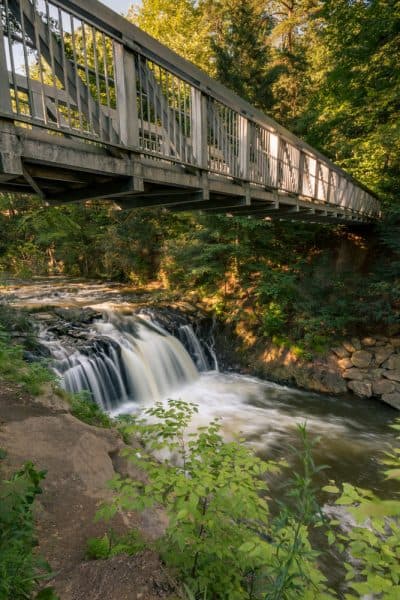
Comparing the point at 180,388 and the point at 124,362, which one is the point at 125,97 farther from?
the point at 180,388

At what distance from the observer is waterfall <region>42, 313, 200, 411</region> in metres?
7.78

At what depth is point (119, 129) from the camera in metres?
3.04

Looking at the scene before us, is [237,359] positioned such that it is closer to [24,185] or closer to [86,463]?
[86,463]

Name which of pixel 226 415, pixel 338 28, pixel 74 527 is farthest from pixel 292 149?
pixel 74 527

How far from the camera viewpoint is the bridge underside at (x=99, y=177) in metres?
2.28

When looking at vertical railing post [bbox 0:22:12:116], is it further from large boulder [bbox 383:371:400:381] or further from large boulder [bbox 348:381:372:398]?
large boulder [bbox 383:371:400:381]

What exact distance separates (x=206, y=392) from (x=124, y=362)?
2559 millimetres

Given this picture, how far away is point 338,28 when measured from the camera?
Result: 970 centimetres

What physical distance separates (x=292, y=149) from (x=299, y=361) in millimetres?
6135

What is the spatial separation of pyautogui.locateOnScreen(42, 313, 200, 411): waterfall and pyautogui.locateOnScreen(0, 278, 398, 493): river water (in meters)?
0.02

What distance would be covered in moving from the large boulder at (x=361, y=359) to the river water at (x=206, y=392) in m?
1.09

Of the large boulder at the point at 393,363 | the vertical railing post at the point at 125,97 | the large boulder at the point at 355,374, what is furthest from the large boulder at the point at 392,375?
the vertical railing post at the point at 125,97

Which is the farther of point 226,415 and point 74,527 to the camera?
point 226,415

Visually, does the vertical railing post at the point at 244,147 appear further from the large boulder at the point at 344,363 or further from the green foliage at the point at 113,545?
the large boulder at the point at 344,363
